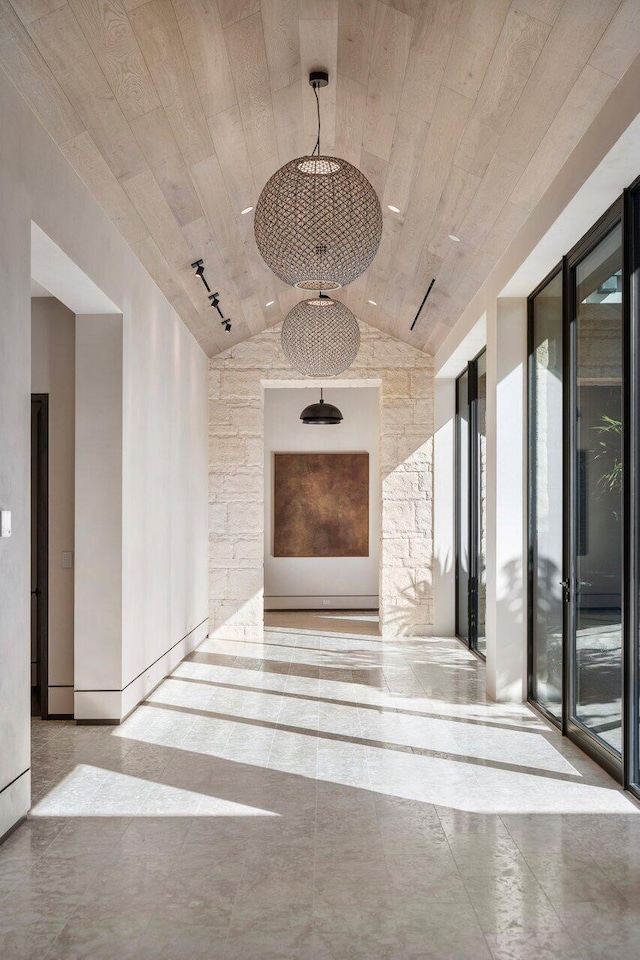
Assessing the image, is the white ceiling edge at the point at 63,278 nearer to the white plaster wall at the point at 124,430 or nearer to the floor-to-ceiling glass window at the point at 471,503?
the white plaster wall at the point at 124,430

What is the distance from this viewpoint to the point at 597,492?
4.16m

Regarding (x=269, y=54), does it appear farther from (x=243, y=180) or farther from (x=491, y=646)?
(x=491, y=646)

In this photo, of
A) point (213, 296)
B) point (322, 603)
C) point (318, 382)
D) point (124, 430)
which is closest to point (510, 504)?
point (124, 430)

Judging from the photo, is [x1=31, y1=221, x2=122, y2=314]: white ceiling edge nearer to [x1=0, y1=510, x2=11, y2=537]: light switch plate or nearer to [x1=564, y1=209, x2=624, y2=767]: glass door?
[x1=0, y1=510, x2=11, y2=537]: light switch plate

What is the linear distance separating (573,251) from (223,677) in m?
4.12

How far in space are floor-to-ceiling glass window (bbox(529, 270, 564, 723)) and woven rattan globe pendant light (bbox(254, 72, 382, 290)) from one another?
1834 mm

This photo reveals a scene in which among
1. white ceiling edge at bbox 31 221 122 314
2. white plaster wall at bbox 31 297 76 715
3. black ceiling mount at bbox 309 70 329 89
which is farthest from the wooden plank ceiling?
white plaster wall at bbox 31 297 76 715

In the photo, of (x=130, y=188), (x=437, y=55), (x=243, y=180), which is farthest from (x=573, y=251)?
(x=130, y=188)

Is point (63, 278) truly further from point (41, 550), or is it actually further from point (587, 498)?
point (587, 498)

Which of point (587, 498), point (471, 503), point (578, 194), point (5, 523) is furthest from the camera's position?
point (471, 503)

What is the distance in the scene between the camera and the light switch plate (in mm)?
3137

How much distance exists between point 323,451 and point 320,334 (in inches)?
212

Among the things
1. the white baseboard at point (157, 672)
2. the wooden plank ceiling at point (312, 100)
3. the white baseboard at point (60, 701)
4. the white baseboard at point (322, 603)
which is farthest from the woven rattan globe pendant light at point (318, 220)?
the white baseboard at point (322, 603)

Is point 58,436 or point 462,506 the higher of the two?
point 58,436
